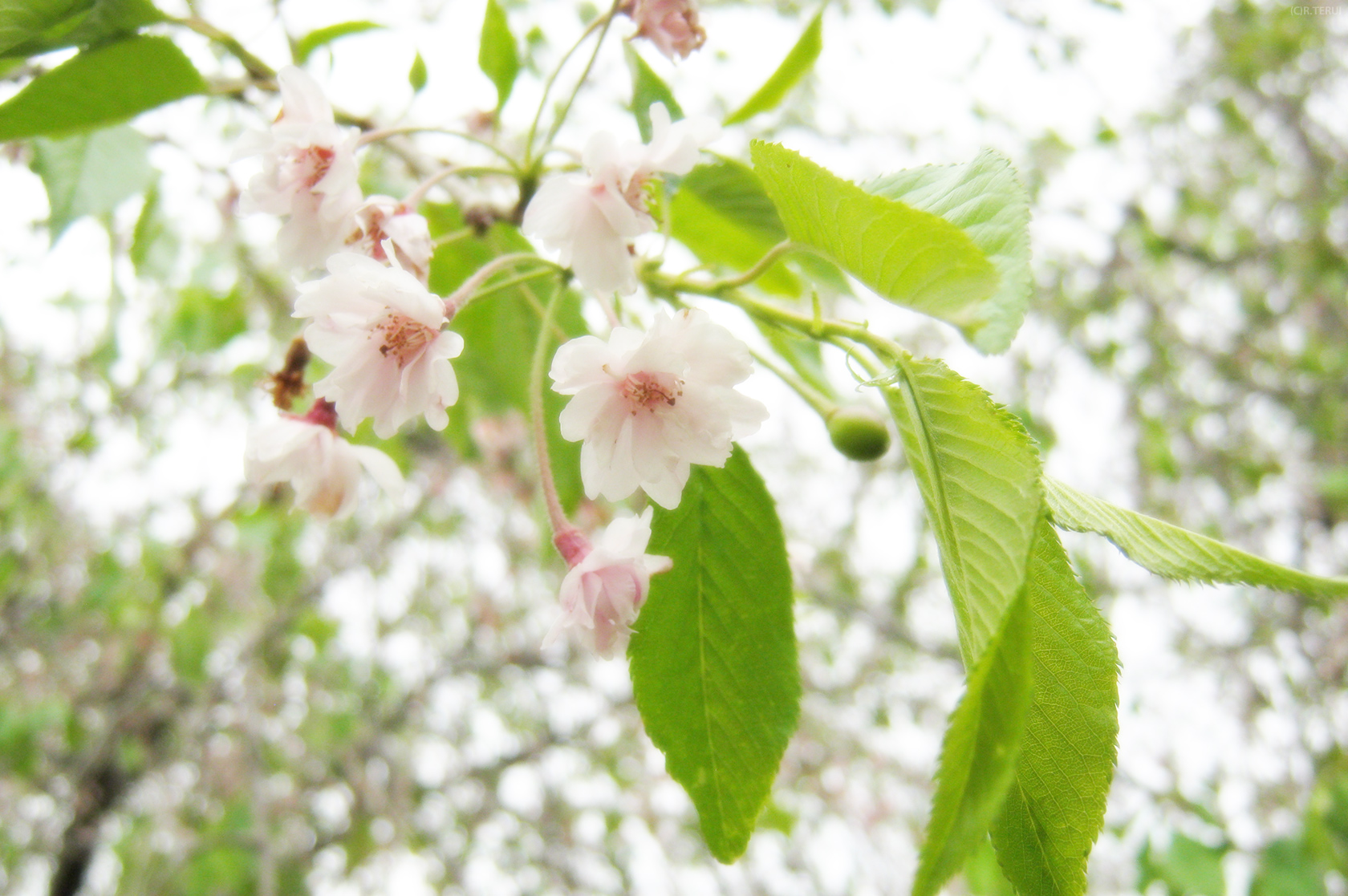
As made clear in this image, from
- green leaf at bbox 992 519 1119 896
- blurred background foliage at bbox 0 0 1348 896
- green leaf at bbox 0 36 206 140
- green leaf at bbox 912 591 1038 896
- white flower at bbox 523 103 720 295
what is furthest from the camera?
blurred background foliage at bbox 0 0 1348 896

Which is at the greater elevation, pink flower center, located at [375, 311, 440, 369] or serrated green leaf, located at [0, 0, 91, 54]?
serrated green leaf, located at [0, 0, 91, 54]

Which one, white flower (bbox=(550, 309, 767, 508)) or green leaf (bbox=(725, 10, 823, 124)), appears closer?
white flower (bbox=(550, 309, 767, 508))

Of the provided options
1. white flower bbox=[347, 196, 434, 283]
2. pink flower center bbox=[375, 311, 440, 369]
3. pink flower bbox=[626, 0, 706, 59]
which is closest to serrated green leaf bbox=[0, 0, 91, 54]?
white flower bbox=[347, 196, 434, 283]

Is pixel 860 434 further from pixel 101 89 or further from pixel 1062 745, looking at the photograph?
pixel 101 89

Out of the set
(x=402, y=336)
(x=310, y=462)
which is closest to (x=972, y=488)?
(x=402, y=336)

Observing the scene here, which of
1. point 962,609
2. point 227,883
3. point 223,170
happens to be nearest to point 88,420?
point 227,883

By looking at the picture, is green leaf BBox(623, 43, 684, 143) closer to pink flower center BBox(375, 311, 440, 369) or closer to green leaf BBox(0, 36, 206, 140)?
pink flower center BBox(375, 311, 440, 369)
